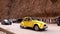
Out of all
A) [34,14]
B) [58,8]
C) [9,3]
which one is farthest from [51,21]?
[9,3]

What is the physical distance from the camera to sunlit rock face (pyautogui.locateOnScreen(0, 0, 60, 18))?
4035 cm

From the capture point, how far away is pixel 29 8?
46094 mm

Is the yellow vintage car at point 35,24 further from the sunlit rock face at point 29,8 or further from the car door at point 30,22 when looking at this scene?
the sunlit rock face at point 29,8

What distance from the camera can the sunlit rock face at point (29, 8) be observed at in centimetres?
4035

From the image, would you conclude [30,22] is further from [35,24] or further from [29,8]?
[29,8]

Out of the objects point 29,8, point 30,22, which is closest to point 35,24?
point 30,22

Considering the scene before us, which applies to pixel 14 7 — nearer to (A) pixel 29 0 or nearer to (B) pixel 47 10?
(A) pixel 29 0

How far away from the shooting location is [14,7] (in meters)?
51.4

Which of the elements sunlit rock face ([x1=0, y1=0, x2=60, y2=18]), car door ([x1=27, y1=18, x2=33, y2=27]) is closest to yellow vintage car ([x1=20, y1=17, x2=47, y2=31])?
car door ([x1=27, y1=18, x2=33, y2=27])

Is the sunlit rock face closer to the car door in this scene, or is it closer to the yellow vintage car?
the yellow vintage car

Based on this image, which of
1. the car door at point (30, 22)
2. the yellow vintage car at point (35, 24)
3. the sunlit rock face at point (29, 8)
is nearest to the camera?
the yellow vintage car at point (35, 24)

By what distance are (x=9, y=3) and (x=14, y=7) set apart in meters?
3.95

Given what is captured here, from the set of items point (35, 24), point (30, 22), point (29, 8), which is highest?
point (29, 8)

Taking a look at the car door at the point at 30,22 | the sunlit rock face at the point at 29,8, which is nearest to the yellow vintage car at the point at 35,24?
the car door at the point at 30,22
